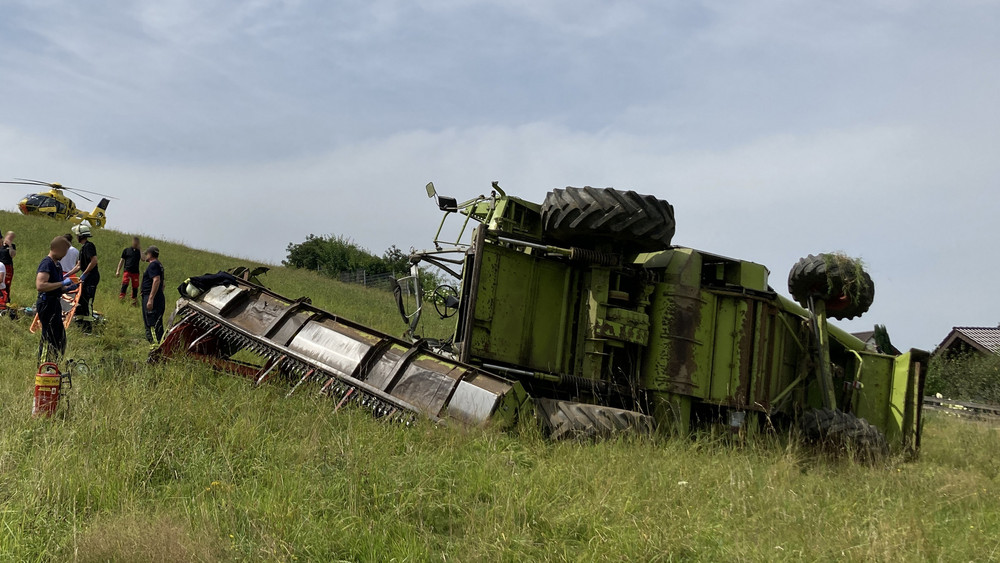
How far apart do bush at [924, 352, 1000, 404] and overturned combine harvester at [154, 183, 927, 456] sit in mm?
20797

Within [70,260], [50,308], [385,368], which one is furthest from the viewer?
[70,260]

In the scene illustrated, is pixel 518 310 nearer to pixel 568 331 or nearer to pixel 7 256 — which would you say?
pixel 568 331

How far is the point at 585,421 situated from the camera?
602 centimetres

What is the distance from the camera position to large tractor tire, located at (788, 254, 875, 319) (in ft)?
28.2

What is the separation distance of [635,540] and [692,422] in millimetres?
3731

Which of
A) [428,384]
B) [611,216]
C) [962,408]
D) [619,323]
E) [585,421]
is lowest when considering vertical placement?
[962,408]

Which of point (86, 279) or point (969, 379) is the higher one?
point (86, 279)

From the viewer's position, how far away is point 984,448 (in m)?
9.17

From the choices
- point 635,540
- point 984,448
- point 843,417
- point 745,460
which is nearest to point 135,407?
point 635,540

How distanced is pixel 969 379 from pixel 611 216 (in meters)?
25.1

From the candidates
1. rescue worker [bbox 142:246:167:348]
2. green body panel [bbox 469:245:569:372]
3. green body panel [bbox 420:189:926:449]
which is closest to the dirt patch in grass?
green body panel [bbox 420:189:926:449]

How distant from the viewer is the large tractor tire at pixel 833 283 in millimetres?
8609

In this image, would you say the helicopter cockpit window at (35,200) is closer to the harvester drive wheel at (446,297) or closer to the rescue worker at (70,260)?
the rescue worker at (70,260)

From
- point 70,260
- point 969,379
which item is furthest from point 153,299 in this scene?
point 969,379
